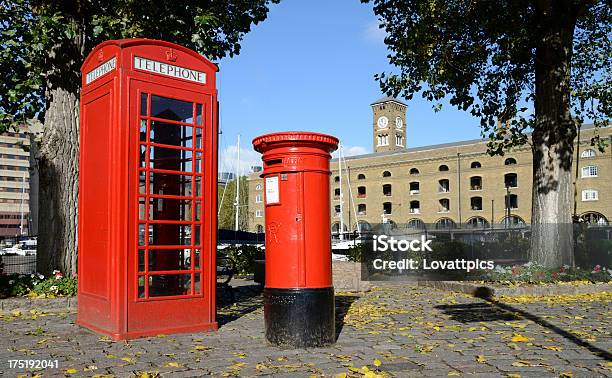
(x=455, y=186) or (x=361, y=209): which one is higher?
(x=455, y=186)

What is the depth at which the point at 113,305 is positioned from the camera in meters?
7.27

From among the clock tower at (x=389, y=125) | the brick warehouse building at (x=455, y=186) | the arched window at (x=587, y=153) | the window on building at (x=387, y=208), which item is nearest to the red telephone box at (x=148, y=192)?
the brick warehouse building at (x=455, y=186)

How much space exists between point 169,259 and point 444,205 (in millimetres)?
71342

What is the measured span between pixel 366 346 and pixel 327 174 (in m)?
2.14

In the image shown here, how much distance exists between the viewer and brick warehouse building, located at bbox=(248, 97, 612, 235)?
207ft

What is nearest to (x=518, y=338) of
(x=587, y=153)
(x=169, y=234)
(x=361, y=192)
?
(x=169, y=234)

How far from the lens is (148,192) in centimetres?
747

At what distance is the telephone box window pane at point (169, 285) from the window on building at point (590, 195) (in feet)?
210

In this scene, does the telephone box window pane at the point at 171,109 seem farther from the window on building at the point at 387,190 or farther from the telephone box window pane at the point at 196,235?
the window on building at the point at 387,190

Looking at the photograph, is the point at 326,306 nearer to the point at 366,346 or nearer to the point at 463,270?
the point at 366,346

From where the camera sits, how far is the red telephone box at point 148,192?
7293mm

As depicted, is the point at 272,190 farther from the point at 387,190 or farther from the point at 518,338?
the point at 387,190

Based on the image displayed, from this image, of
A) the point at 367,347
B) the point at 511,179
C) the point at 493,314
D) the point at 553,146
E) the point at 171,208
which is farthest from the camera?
the point at 511,179

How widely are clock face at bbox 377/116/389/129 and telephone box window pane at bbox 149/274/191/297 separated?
12033cm
